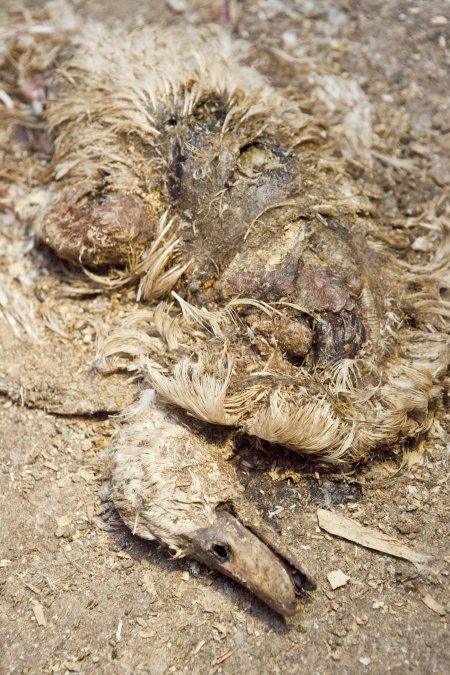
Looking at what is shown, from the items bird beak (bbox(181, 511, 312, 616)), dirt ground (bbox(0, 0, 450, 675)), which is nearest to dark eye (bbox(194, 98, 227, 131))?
dirt ground (bbox(0, 0, 450, 675))

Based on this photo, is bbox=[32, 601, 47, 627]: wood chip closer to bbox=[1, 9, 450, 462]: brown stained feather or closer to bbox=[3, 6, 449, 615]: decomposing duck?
bbox=[3, 6, 449, 615]: decomposing duck

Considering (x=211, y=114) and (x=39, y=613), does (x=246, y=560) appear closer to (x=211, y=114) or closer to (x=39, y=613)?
(x=39, y=613)

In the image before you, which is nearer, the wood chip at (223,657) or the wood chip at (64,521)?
the wood chip at (223,657)

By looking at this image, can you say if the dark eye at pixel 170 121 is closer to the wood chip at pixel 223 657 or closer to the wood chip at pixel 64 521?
the wood chip at pixel 64 521

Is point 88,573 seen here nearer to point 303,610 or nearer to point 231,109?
point 303,610

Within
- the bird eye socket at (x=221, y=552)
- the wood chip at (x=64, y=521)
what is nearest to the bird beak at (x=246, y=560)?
the bird eye socket at (x=221, y=552)

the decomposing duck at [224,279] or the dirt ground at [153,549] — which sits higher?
the decomposing duck at [224,279]

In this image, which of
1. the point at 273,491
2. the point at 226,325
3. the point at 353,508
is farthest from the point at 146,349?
the point at 353,508

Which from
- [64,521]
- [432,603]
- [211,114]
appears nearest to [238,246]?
[211,114]
